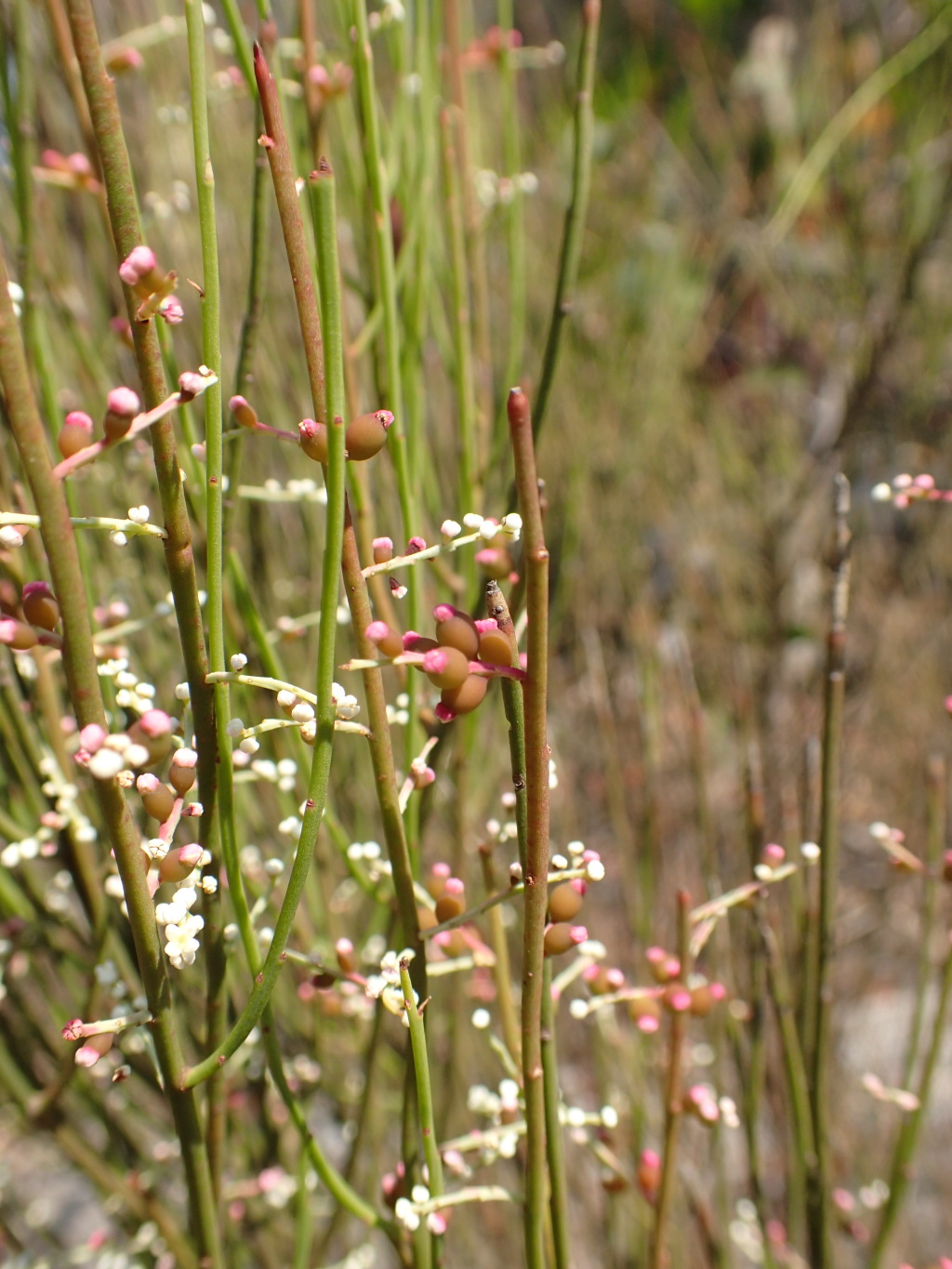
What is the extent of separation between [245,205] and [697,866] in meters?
1.71

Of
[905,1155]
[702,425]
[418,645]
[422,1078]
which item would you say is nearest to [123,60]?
[418,645]

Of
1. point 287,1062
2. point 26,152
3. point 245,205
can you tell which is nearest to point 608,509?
point 245,205

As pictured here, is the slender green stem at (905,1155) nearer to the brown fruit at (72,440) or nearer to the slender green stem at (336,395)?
the slender green stem at (336,395)

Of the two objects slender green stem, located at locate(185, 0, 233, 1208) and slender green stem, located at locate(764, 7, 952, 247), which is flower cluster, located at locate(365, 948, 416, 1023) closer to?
slender green stem, located at locate(185, 0, 233, 1208)

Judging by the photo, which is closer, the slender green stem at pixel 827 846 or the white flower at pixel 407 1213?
the white flower at pixel 407 1213

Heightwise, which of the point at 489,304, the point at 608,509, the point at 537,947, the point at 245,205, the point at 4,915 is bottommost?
the point at 4,915

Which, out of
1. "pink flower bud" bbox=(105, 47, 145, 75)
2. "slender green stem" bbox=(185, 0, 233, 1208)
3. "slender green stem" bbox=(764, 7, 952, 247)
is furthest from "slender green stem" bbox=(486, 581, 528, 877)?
"slender green stem" bbox=(764, 7, 952, 247)

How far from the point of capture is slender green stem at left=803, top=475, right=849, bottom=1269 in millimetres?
625

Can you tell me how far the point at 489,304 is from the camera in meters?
2.38

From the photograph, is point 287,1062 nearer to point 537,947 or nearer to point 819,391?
point 537,947

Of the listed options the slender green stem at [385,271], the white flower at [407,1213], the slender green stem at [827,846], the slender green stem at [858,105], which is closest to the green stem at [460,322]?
the slender green stem at [385,271]

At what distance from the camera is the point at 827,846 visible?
65 cm

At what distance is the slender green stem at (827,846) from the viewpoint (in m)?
0.63

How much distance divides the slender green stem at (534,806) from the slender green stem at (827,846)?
270 mm
